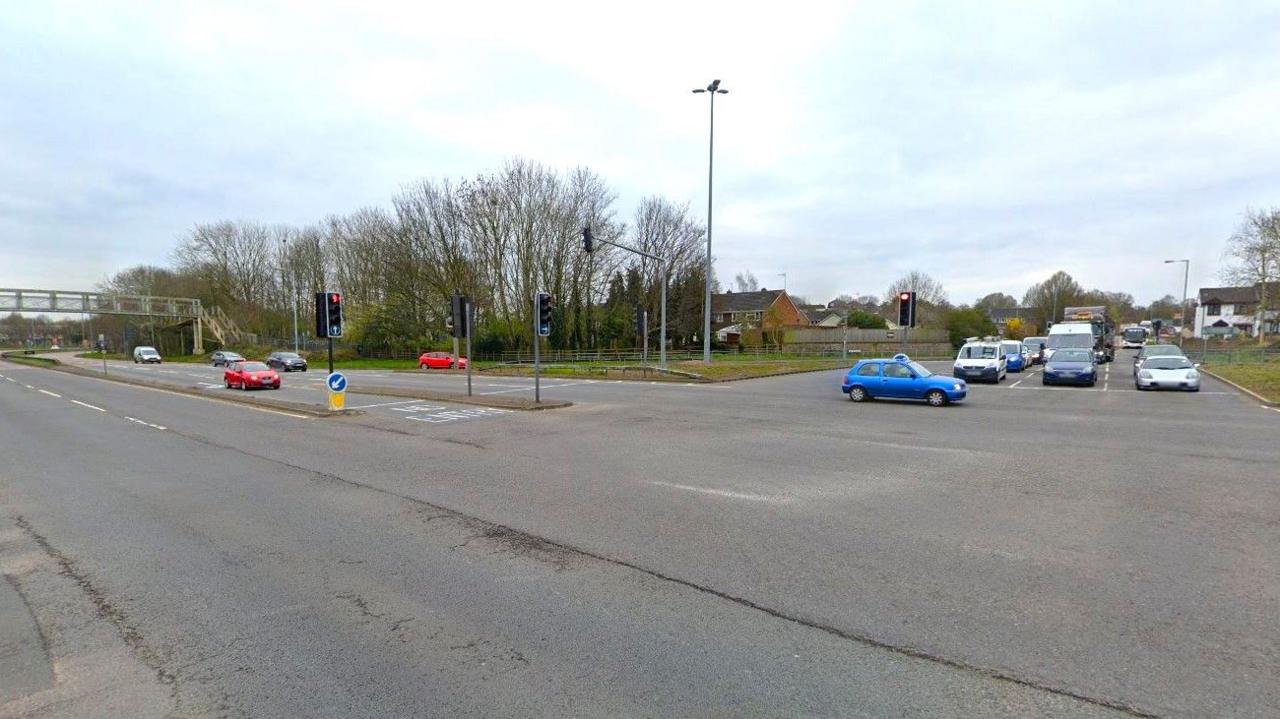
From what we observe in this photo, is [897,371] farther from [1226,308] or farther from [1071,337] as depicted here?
[1226,308]

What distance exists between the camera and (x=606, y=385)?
24953 millimetres

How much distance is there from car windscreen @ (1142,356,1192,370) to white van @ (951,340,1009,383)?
4649 millimetres

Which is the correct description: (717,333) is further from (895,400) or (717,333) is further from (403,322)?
(895,400)

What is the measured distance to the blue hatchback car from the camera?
16375 mm

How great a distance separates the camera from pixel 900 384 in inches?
675

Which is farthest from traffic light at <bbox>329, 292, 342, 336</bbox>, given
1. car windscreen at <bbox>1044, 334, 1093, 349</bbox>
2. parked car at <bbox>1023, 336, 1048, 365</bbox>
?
parked car at <bbox>1023, 336, 1048, 365</bbox>

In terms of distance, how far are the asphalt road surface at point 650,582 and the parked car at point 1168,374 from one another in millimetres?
13617

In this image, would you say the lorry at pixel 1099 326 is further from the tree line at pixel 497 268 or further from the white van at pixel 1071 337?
the tree line at pixel 497 268

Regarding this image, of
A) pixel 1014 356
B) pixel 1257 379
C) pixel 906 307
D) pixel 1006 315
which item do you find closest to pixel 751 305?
pixel 1014 356

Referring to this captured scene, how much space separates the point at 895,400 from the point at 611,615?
1594cm

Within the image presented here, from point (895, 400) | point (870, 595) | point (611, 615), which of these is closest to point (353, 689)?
point (611, 615)

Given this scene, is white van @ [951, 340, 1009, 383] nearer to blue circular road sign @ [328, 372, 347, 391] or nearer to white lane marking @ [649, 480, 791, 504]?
white lane marking @ [649, 480, 791, 504]

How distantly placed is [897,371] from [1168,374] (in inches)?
436

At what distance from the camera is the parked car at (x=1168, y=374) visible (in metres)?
20.3
